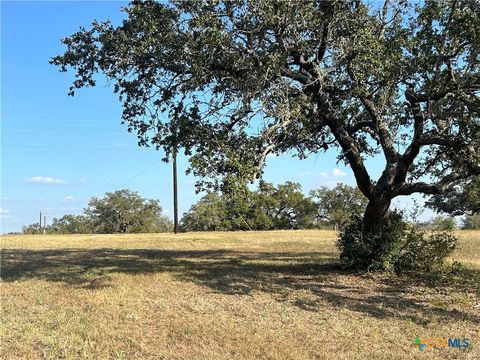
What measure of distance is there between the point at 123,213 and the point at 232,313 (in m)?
67.8

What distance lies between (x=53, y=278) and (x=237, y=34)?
7616 millimetres

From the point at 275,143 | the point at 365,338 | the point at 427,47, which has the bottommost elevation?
the point at 365,338

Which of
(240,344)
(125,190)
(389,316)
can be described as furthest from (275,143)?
(125,190)

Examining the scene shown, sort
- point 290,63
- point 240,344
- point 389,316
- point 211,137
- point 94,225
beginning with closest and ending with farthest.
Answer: point 240,344
point 389,316
point 211,137
point 290,63
point 94,225

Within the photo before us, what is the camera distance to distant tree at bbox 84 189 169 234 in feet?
239

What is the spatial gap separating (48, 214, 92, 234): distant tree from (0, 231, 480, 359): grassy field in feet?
217

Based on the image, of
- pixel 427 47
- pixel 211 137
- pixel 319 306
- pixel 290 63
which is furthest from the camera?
pixel 290 63

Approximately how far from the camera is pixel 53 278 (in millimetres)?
11820

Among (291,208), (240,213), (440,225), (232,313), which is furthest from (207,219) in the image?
(232,313)

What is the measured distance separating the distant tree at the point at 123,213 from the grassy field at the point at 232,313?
60.6m

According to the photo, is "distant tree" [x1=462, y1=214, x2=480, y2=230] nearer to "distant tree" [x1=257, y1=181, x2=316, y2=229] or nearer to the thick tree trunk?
"distant tree" [x1=257, y1=181, x2=316, y2=229]

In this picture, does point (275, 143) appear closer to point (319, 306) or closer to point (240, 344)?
point (319, 306)

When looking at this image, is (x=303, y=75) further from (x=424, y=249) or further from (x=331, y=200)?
(x=331, y=200)

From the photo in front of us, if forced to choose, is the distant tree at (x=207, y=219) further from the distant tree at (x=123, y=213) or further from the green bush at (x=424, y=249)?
the green bush at (x=424, y=249)
